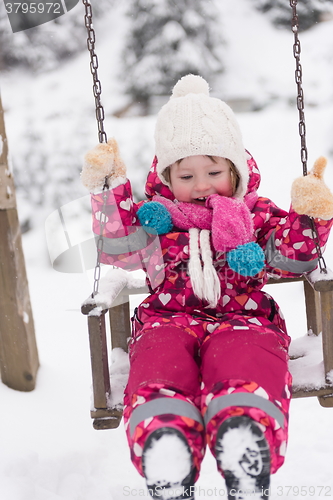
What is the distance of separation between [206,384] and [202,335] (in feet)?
0.84

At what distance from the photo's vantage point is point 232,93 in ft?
25.2

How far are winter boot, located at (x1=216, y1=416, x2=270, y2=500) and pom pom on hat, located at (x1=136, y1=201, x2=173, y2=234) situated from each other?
0.79m

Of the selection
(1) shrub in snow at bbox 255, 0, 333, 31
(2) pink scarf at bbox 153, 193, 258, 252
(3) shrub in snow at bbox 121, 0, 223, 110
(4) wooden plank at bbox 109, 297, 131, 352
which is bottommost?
(4) wooden plank at bbox 109, 297, 131, 352

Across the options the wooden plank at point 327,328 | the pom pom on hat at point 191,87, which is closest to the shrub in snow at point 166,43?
the pom pom on hat at point 191,87

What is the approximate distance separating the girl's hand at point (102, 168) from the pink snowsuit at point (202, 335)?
0.05m

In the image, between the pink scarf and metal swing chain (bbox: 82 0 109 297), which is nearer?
metal swing chain (bbox: 82 0 109 297)

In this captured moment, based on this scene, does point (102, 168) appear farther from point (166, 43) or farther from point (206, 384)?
point (166, 43)

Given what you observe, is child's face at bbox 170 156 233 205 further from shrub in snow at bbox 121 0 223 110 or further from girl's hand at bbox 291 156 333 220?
shrub in snow at bbox 121 0 223 110

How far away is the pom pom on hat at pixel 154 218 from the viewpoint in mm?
1835

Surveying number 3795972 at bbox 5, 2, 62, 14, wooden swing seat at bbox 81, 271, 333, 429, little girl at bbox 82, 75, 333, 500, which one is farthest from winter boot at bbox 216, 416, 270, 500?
number 3795972 at bbox 5, 2, 62, 14

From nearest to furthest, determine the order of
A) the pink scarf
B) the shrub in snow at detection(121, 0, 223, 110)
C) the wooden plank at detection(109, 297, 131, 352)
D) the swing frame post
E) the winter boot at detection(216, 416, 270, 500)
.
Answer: the winter boot at detection(216, 416, 270, 500) < the pink scarf < the wooden plank at detection(109, 297, 131, 352) < the swing frame post < the shrub in snow at detection(121, 0, 223, 110)

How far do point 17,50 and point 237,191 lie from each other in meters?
6.25

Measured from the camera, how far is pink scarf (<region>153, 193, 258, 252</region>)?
1.77 metres

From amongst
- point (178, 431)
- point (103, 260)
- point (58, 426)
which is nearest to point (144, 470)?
point (178, 431)
